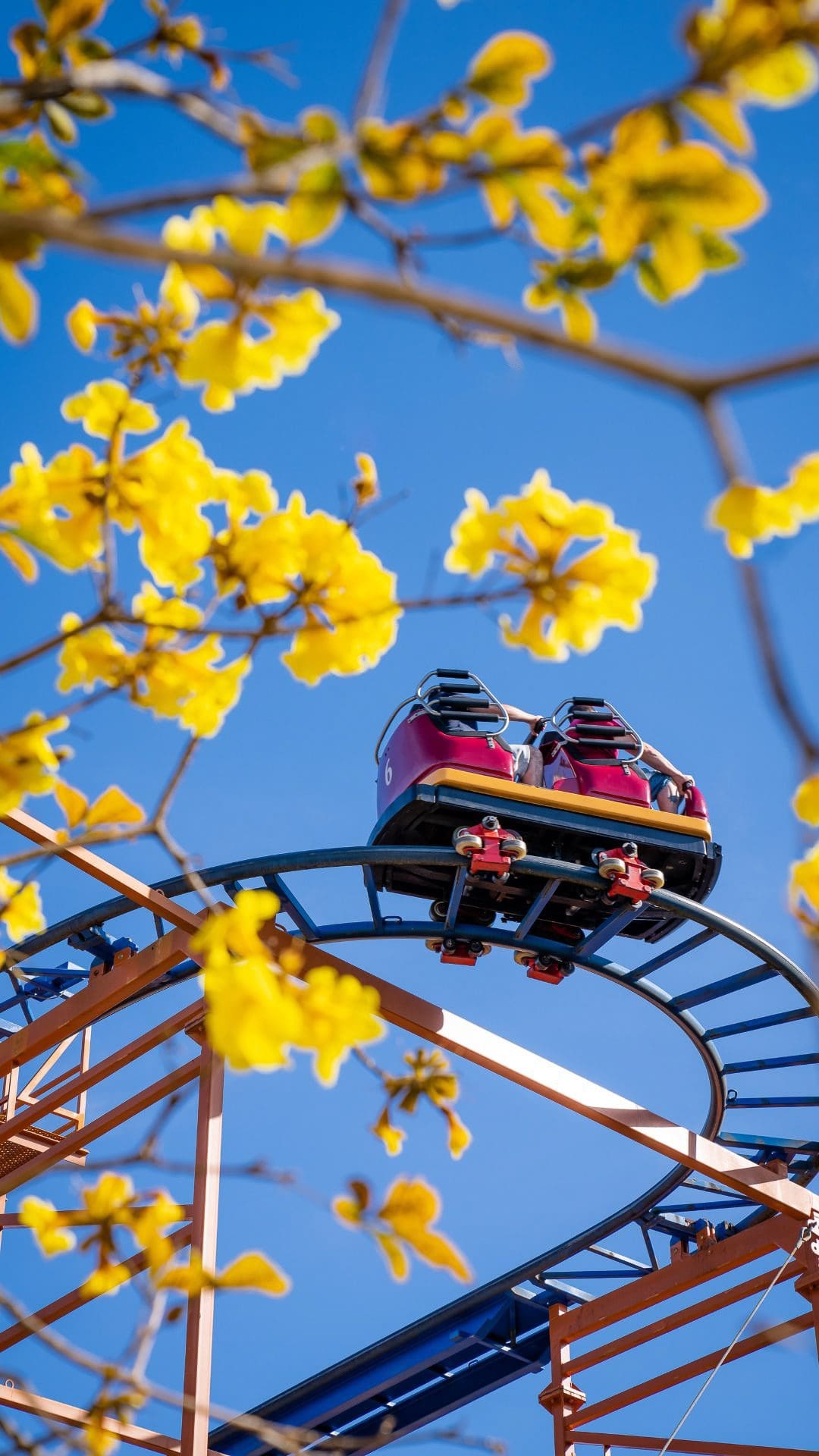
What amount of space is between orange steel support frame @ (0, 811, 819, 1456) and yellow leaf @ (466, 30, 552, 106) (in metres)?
2.89

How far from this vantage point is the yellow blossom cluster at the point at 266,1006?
888 millimetres

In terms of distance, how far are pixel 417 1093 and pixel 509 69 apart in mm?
968

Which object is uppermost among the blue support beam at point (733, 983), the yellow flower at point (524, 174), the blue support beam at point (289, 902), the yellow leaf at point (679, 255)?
the blue support beam at point (289, 902)

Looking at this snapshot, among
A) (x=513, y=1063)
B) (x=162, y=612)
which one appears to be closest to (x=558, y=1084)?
(x=513, y=1063)

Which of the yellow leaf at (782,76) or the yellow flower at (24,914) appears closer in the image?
the yellow leaf at (782,76)

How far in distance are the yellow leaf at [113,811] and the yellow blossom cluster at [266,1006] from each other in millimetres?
411

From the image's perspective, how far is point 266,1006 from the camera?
90cm

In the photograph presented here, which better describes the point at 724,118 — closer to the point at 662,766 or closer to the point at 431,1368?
the point at 662,766

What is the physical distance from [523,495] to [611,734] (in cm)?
452

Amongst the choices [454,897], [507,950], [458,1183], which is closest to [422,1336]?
[507,950]

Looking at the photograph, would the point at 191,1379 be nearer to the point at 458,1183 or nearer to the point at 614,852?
the point at 614,852

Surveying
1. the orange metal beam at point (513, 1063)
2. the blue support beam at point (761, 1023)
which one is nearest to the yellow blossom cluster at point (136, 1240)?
the orange metal beam at point (513, 1063)

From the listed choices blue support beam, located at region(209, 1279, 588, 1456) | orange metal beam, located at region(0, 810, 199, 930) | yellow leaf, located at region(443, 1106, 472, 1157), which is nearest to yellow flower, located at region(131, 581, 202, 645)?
yellow leaf, located at region(443, 1106, 472, 1157)

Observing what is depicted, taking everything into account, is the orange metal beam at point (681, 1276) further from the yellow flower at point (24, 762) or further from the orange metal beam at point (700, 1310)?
the yellow flower at point (24, 762)
